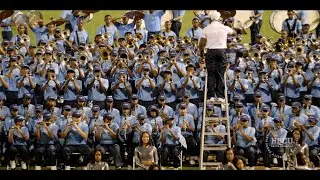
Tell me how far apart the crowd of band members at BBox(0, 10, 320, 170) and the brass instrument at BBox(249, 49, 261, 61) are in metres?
0.12

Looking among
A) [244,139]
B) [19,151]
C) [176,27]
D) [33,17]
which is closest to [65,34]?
[33,17]

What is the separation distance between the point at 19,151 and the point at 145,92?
222cm

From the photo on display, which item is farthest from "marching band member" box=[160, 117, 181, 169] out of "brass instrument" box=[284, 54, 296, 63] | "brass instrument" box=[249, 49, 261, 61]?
"brass instrument" box=[284, 54, 296, 63]

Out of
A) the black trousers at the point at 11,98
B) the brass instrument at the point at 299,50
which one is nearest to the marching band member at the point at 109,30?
the black trousers at the point at 11,98

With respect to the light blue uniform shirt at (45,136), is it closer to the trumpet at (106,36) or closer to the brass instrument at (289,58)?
the trumpet at (106,36)

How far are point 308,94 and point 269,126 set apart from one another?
1258 mm

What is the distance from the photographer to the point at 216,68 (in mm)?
17953

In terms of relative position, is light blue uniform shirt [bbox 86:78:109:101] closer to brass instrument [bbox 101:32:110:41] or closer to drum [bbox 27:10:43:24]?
brass instrument [bbox 101:32:110:41]

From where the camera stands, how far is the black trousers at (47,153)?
62.0 feet

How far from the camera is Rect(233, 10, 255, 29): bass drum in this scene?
22688 millimetres

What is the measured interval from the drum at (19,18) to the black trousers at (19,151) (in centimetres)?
415
